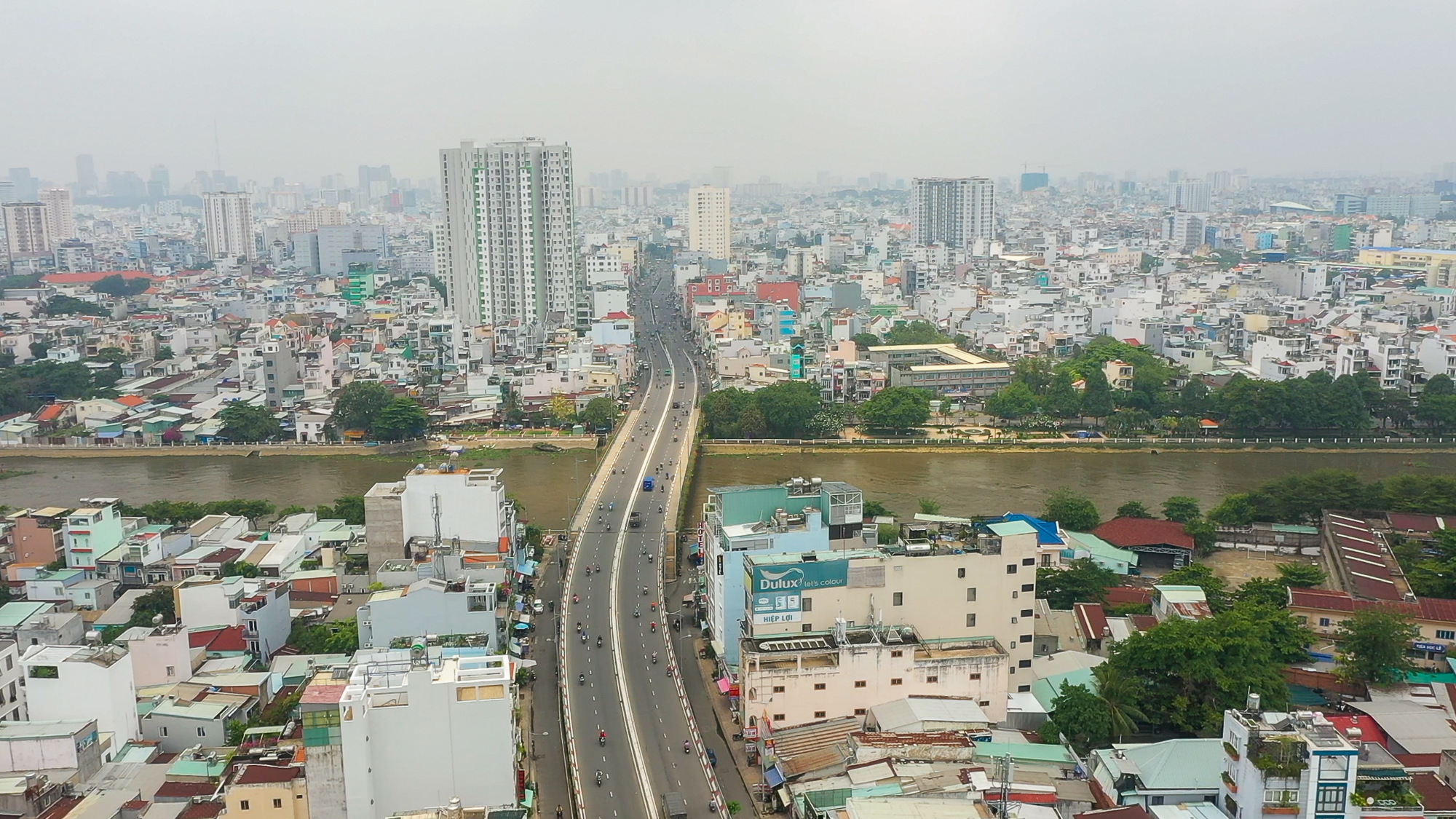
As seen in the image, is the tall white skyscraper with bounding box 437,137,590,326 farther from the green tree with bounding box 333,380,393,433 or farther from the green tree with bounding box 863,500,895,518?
the green tree with bounding box 863,500,895,518

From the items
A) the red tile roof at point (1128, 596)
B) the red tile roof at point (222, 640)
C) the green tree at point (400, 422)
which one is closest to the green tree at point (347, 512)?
the red tile roof at point (222, 640)

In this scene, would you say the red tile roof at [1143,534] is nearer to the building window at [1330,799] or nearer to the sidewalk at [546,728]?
the sidewalk at [546,728]

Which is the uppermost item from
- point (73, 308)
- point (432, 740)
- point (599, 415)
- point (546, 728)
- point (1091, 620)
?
point (73, 308)

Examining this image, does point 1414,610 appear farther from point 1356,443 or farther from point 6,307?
point 6,307

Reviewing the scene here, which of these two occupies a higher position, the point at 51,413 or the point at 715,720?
the point at 51,413

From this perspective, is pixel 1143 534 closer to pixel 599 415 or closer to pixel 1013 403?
pixel 1013 403

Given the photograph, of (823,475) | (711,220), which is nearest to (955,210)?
(711,220)

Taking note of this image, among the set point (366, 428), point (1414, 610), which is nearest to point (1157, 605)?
point (1414, 610)

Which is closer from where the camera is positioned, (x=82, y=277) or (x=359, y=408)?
(x=359, y=408)
